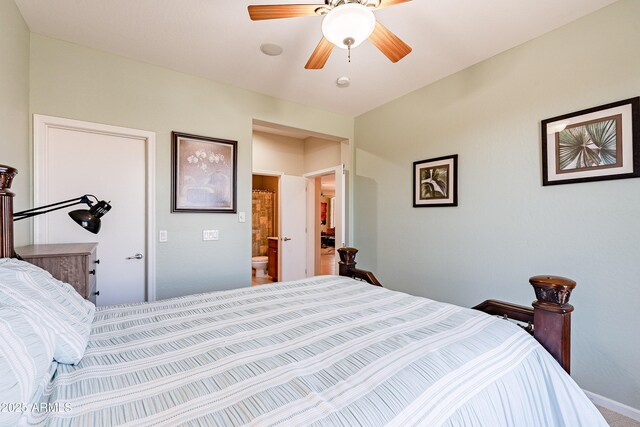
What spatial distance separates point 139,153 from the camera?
2.71m

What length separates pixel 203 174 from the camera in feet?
9.77

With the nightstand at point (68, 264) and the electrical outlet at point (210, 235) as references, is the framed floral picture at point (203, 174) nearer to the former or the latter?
the electrical outlet at point (210, 235)

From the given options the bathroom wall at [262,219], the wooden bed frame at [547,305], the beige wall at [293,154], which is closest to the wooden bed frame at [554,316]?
the wooden bed frame at [547,305]

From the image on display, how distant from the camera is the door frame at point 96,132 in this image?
2.25 metres

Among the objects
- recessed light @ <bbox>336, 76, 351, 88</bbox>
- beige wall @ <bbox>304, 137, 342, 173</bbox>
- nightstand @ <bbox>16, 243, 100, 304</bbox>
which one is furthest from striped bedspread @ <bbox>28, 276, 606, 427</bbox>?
beige wall @ <bbox>304, 137, 342, 173</bbox>

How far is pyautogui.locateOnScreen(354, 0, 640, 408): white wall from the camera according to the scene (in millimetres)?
1888

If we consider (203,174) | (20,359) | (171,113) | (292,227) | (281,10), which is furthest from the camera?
(292,227)

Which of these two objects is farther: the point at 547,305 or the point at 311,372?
the point at 547,305

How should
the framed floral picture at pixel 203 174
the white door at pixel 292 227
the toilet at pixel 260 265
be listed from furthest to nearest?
the toilet at pixel 260 265 < the white door at pixel 292 227 < the framed floral picture at pixel 203 174

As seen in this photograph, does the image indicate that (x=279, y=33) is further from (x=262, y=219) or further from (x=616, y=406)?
(x=262, y=219)

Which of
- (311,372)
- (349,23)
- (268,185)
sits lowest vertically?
(311,372)

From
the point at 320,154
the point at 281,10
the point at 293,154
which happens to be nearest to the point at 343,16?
the point at 281,10

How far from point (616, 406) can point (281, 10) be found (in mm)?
3217

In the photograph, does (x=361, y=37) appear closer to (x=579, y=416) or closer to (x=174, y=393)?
(x=174, y=393)
